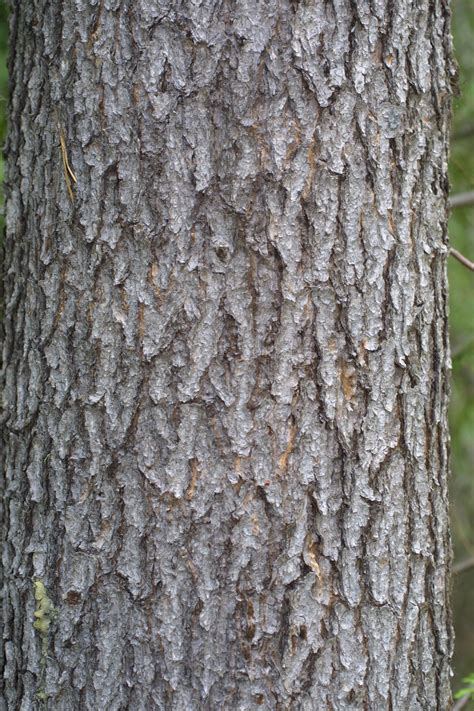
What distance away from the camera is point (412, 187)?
5.97 feet

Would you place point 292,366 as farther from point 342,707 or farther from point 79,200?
point 342,707

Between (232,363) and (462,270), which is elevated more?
(462,270)

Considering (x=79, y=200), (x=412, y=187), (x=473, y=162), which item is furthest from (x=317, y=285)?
(x=473, y=162)

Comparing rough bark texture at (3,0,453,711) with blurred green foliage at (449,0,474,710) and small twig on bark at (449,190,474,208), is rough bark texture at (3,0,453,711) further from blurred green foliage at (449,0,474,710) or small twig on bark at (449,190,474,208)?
blurred green foliage at (449,0,474,710)

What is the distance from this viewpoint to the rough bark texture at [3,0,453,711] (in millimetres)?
1676

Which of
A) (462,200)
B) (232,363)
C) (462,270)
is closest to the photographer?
(232,363)

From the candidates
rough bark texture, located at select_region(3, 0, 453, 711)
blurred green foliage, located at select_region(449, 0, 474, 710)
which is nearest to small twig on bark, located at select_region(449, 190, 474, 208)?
blurred green foliage, located at select_region(449, 0, 474, 710)

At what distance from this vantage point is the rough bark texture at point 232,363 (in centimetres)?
168

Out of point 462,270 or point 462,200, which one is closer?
point 462,200

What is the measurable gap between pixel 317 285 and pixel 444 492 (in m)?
0.62

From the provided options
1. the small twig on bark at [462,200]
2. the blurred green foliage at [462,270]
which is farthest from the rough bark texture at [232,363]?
the blurred green foliage at [462,270]

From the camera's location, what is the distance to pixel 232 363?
1.69 meters

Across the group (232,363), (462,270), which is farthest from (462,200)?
(232,363)

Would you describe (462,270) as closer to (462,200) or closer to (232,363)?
(462,200)
